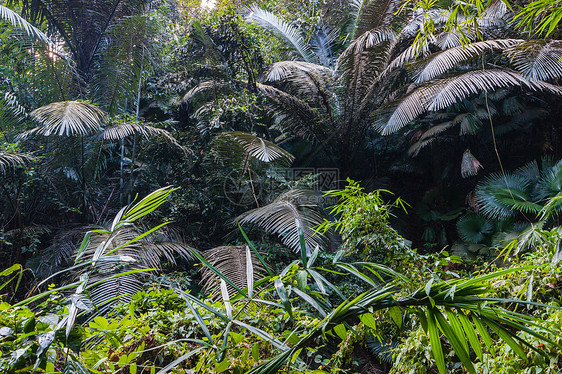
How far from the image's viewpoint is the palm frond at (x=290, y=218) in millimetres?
3773

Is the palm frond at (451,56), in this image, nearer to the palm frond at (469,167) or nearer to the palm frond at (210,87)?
the palm frond at (469,167)

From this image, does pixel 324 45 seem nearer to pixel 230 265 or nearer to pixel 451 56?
pixel 451 56

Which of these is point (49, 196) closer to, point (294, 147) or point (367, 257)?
point (294, 147)

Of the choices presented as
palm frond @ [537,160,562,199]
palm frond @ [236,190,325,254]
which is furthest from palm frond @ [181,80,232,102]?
palm frond @ [537,160,562,199]

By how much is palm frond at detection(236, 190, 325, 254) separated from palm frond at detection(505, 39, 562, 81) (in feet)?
9.41

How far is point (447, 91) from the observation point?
14.4 ft

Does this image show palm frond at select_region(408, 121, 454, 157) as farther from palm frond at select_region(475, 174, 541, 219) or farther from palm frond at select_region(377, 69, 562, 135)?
palm frond at select_region(475, 174, 541, 219)

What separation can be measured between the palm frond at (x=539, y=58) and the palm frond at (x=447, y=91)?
130 mm

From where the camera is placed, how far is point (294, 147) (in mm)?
6625

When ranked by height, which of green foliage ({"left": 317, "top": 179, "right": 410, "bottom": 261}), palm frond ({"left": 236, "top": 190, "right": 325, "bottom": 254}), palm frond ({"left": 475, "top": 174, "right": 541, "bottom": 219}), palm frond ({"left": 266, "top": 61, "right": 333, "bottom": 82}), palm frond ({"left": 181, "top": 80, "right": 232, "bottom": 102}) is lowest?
palm frond ({"left": 236, "top": 190, "right": 325, "bottom": 254})

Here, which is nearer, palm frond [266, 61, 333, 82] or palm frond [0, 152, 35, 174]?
palm frond [0, 152, 35, 174]

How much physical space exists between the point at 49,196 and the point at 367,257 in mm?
4278

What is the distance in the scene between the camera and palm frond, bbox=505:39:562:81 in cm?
400

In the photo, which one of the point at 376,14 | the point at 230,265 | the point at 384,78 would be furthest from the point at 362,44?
the point at 230,265
